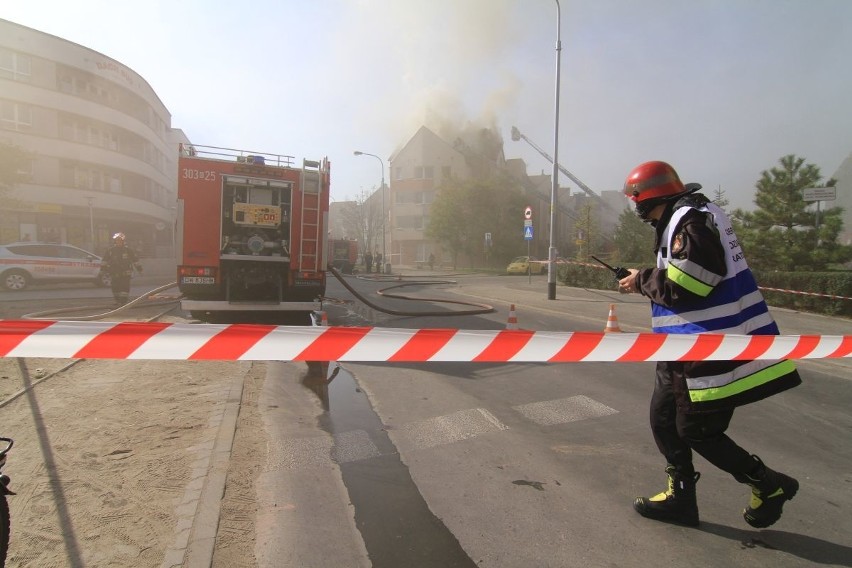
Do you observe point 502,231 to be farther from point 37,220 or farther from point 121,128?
point 37,220

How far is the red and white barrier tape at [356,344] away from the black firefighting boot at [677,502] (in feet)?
2.32

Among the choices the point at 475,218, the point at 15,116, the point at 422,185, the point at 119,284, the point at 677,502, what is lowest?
the point at 677,502

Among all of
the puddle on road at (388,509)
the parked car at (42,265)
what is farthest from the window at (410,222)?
the puddle on road at (388,509)

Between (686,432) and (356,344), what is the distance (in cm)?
177

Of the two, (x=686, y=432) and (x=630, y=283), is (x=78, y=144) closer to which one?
(x=630, y=283)

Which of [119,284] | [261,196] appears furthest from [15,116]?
[261,196]

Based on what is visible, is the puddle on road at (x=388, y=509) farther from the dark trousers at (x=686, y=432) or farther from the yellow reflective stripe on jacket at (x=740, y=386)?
the yellow reflective stripe on jacket at (x=740, y=386)

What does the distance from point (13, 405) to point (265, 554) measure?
363 cm

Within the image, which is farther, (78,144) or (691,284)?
(78,144)

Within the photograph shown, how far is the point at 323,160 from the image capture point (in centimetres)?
968

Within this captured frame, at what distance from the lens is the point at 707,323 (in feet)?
8.29

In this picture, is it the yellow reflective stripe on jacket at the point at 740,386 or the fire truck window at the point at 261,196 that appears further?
the fire truck window at the point at 261,196

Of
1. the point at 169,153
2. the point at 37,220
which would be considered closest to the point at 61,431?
the point at 37,220

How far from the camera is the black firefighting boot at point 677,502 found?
281cm
